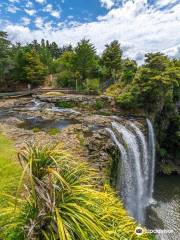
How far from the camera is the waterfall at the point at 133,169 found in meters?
14.3

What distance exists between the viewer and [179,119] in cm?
2548

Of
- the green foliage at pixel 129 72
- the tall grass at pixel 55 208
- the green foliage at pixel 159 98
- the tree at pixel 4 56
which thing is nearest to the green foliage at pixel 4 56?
the tree at pixel 4 56

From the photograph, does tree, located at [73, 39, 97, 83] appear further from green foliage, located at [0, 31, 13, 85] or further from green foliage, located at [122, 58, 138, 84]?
green foliage, located at [0, 31, 13, 85]

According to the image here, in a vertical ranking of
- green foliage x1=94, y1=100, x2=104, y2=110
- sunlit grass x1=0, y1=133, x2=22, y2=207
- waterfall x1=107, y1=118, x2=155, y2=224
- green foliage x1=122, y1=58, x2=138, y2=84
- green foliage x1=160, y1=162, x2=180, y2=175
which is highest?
green foliage x1=122, y1=58, x2=138, y2=84

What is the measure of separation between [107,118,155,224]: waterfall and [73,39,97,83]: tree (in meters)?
17.2

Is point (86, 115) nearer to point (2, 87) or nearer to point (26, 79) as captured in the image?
point (26, 79)

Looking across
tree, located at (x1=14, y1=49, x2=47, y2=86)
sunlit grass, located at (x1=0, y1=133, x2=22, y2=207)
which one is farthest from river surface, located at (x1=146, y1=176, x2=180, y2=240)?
tree, located at (x1=14, y1=49, x2=47, y2=86)

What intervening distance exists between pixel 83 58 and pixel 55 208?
32411 mm

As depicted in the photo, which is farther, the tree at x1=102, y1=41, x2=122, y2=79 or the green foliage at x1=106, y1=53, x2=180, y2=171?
the tree at x1=102, y1=41, x2=122, y2=79

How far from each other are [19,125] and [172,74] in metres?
14.5

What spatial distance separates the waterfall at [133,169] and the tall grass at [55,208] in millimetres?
9651

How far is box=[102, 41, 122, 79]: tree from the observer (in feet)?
122

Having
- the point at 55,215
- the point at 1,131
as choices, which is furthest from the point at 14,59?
the point at 55,215

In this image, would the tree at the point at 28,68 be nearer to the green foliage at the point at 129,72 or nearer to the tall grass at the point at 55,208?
the green foliage at the point at 129,72
